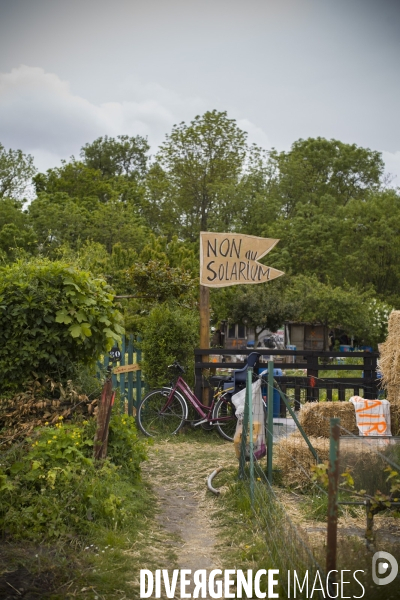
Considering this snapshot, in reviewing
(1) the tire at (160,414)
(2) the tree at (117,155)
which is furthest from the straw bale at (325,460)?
(2) the tree at (117,155)

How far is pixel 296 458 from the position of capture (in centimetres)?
712

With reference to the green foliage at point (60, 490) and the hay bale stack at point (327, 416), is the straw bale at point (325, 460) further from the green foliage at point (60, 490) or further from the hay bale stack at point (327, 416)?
the green foliage at point (60, 490)

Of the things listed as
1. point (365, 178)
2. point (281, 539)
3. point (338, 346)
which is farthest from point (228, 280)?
point (365, 178)

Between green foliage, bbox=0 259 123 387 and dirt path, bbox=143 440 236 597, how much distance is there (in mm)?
1506

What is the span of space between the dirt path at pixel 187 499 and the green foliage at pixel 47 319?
1.51 metres

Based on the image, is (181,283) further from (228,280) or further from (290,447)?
(290,447)

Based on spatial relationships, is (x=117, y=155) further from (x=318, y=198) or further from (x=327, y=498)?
(x=327, y=498)

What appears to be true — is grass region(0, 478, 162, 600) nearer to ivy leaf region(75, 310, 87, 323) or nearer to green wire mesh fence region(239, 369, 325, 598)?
green wire mesh fence region(239, 369, 325, 598)

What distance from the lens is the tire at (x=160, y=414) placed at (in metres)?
10.2

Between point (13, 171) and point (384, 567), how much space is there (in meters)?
41.5

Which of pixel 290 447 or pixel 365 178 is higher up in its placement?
pixel 365 178

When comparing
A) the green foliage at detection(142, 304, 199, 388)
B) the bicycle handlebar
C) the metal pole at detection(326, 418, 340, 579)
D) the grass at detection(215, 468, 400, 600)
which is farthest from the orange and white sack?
the metal pole at detection(326, 418, 340, 579)

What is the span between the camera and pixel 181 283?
1254 cm

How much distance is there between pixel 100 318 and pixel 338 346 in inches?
1241
